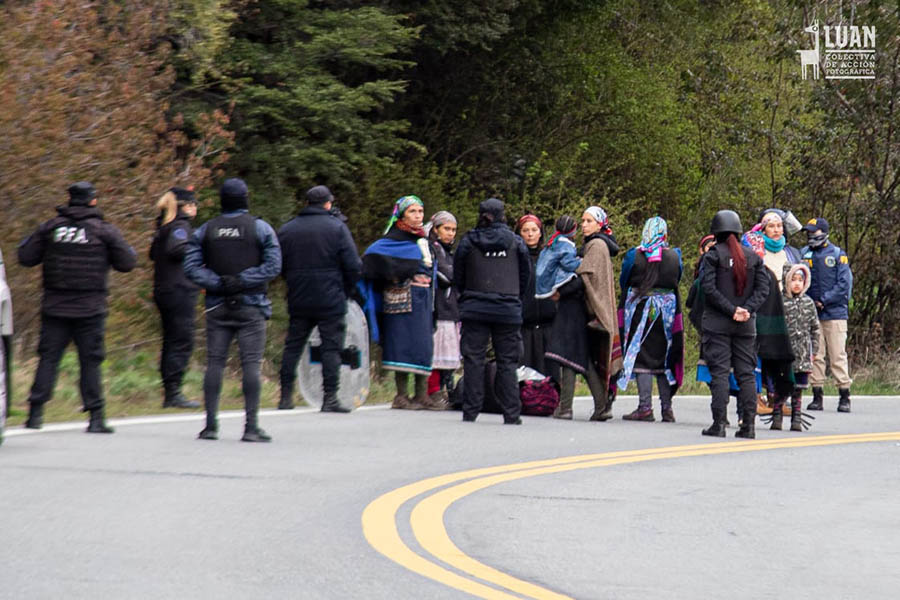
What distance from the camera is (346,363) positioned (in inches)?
586

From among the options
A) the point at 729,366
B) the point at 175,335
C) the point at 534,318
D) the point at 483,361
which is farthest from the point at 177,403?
the point at 729,366

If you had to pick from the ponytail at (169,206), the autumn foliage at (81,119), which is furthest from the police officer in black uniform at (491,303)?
the autumn foliage at (81,119)

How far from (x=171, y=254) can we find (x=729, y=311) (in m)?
5.01

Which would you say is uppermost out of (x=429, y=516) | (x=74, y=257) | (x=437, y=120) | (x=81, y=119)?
(x=437, y=120)

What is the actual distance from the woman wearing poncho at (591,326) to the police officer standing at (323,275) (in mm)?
2196

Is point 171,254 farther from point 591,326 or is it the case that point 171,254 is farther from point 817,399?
point 817,399

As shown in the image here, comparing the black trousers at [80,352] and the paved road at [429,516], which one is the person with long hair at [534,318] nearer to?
the paved road at [429,516]

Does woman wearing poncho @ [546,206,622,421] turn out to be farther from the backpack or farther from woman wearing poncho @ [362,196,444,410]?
woman wearing poncho @ [362,196,444,410]

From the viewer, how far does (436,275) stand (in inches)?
614

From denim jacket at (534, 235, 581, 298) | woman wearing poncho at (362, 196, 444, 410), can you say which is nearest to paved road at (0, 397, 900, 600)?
woman wearing poncho at (362, 196, 444, 410)

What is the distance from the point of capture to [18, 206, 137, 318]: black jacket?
11945 millimetres

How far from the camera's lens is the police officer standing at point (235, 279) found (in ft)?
38.5

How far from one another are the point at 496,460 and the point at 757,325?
4.18m

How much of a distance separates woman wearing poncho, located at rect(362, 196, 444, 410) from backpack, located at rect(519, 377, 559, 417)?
1002mm
